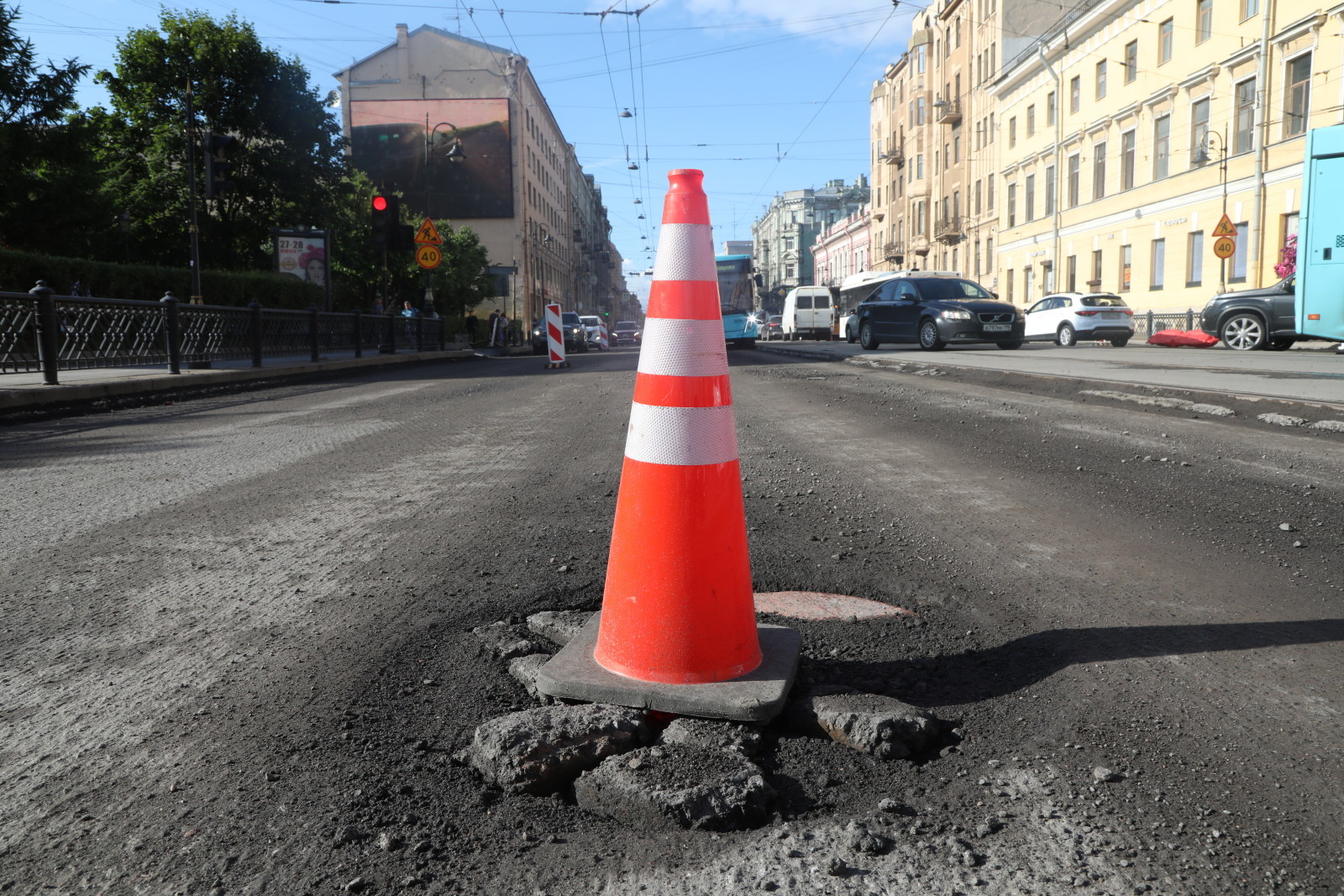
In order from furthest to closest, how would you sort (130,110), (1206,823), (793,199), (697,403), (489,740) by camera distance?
(793,199) → (130,110) → (697,403) → (489,740) → (1206,823)

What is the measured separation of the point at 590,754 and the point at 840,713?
538 millimetres

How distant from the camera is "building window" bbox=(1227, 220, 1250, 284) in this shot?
26984 mm

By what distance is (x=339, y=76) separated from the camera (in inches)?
2394

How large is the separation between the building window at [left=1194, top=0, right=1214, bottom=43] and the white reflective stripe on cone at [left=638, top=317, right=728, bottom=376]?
104 feet

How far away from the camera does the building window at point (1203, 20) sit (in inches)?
1109

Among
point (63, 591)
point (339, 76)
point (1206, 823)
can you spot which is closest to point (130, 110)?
point (339, 76)

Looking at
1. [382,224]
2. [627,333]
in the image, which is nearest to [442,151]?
[627,333]

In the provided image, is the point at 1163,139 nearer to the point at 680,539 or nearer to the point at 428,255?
the point at 428,255

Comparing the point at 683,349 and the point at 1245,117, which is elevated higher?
the point at 1245,117

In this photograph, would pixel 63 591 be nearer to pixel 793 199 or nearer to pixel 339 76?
pixel 339 76

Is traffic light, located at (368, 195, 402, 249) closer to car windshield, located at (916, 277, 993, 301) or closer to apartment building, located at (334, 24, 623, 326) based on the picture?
car windshield, located at (916, 277, 993, 301)

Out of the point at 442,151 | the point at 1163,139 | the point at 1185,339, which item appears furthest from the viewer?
the point at 442,151

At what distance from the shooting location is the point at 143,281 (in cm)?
2253

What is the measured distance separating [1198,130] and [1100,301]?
8.24 meters
